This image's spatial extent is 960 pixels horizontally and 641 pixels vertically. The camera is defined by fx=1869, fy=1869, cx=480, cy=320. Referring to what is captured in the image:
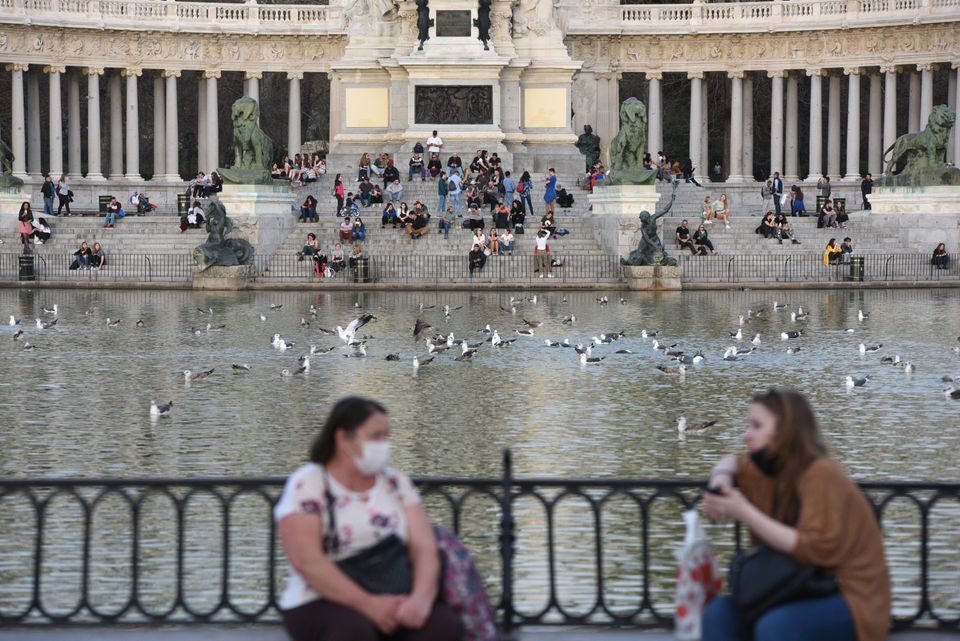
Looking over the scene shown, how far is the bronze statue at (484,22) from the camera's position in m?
66.6

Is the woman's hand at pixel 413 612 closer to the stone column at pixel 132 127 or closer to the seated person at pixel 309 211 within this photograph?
the seated person at pixel 309 211

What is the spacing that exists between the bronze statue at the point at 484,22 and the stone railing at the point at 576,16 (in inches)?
447

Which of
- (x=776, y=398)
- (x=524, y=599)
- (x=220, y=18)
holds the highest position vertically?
(x=220, y=18)

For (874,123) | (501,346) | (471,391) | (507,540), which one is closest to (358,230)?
(501,346)

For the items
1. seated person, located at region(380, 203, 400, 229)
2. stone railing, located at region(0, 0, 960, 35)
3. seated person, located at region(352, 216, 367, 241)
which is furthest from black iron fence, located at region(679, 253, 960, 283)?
stone railing, located at region(0, 0, 960, 35)

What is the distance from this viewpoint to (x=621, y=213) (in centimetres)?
5444

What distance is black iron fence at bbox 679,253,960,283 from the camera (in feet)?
174

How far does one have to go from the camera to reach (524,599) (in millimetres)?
13211

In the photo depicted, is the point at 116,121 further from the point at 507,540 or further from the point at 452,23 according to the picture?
the point at 507,540

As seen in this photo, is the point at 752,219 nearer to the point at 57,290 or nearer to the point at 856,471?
the point at 57,290

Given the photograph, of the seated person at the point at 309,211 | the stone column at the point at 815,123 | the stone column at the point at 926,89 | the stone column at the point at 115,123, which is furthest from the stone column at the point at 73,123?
the stone column at the point at 926,89

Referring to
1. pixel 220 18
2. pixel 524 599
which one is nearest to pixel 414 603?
pixel 524 599

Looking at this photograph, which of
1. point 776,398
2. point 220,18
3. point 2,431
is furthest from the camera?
point 220,18

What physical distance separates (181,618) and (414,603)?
281cm
